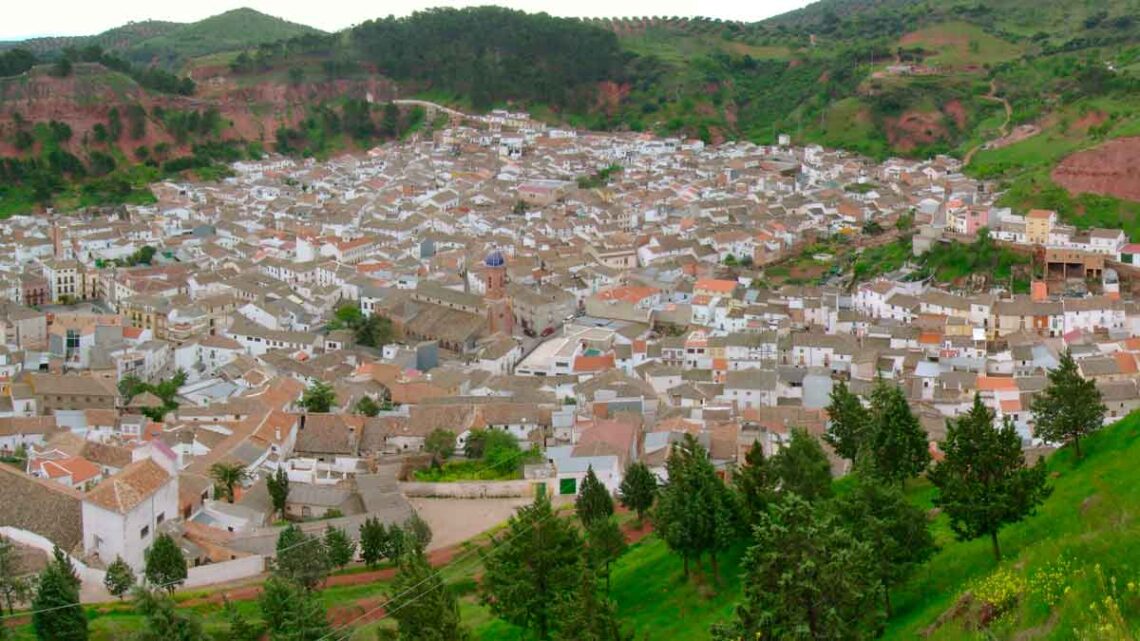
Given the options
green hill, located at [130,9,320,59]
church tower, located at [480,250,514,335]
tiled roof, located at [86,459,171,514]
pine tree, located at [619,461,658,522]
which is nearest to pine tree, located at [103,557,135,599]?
tiled roof, located at [86,459,171,514]

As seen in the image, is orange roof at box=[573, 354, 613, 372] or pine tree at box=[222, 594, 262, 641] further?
orange roof at box=[573, 354, 613, 372]

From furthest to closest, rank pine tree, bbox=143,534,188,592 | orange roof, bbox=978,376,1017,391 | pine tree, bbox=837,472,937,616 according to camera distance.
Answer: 1. orange roof, bbox=978,376,1017,391
2. pine tree, bbox=143,534,188,592
3. pine tree, bbox=837,472,937,616

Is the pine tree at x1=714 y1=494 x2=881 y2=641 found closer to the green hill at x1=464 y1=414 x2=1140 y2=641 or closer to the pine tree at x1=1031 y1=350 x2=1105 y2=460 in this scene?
the green hill at x1=464 y1=414 x2=1140 y2=641

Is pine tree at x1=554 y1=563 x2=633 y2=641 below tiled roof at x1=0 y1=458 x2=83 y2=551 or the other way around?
the other way around

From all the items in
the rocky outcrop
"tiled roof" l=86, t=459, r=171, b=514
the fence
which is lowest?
the fence

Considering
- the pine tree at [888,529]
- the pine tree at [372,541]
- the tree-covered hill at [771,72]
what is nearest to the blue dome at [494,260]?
the pine tree at [372,541]

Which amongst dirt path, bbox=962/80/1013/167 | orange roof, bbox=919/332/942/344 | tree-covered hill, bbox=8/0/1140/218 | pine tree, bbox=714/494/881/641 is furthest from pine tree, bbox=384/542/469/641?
dirt path, bbox=962/80/1013/167

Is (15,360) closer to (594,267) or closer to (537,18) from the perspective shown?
(594,267)

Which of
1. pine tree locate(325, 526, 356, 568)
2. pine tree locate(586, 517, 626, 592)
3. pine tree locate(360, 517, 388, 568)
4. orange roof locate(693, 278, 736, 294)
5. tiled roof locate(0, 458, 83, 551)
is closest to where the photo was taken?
pine tree locate(586, 517, 626, 592)
